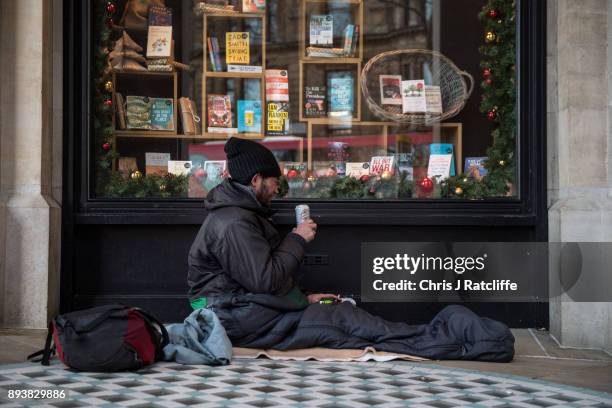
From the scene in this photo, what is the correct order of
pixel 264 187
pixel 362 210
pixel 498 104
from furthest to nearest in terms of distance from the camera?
pixel 498 104
pixel 362 210
pixel 264 187

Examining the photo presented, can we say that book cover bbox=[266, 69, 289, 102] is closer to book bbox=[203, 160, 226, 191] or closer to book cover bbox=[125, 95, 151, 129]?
book bbox=[203, 160, 226, 191]

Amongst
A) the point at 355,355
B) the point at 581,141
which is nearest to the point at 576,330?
the point at 581,141

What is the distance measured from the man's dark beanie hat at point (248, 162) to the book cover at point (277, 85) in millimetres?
1679

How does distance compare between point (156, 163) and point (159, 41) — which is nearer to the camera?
point (156, 163)

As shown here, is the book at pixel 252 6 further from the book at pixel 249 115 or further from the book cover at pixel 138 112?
the book cover at pixel 138 112

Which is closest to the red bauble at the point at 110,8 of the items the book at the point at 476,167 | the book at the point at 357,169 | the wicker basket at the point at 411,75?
the wicker basket at the point at 411,75

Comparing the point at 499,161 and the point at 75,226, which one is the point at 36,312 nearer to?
the point at 75,226

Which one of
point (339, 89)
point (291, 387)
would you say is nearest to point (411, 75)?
point (339, 89)

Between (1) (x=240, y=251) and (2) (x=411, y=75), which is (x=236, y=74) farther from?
(1) (x=240, y=251)

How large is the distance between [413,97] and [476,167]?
816mm

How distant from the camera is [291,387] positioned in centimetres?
504

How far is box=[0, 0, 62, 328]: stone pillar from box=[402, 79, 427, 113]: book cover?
2844 mm

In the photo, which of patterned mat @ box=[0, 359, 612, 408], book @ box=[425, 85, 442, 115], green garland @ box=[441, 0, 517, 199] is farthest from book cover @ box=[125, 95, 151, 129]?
patterned mat @ box=[0, 359, 612, 408]

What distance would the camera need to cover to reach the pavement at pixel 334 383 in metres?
4.75
